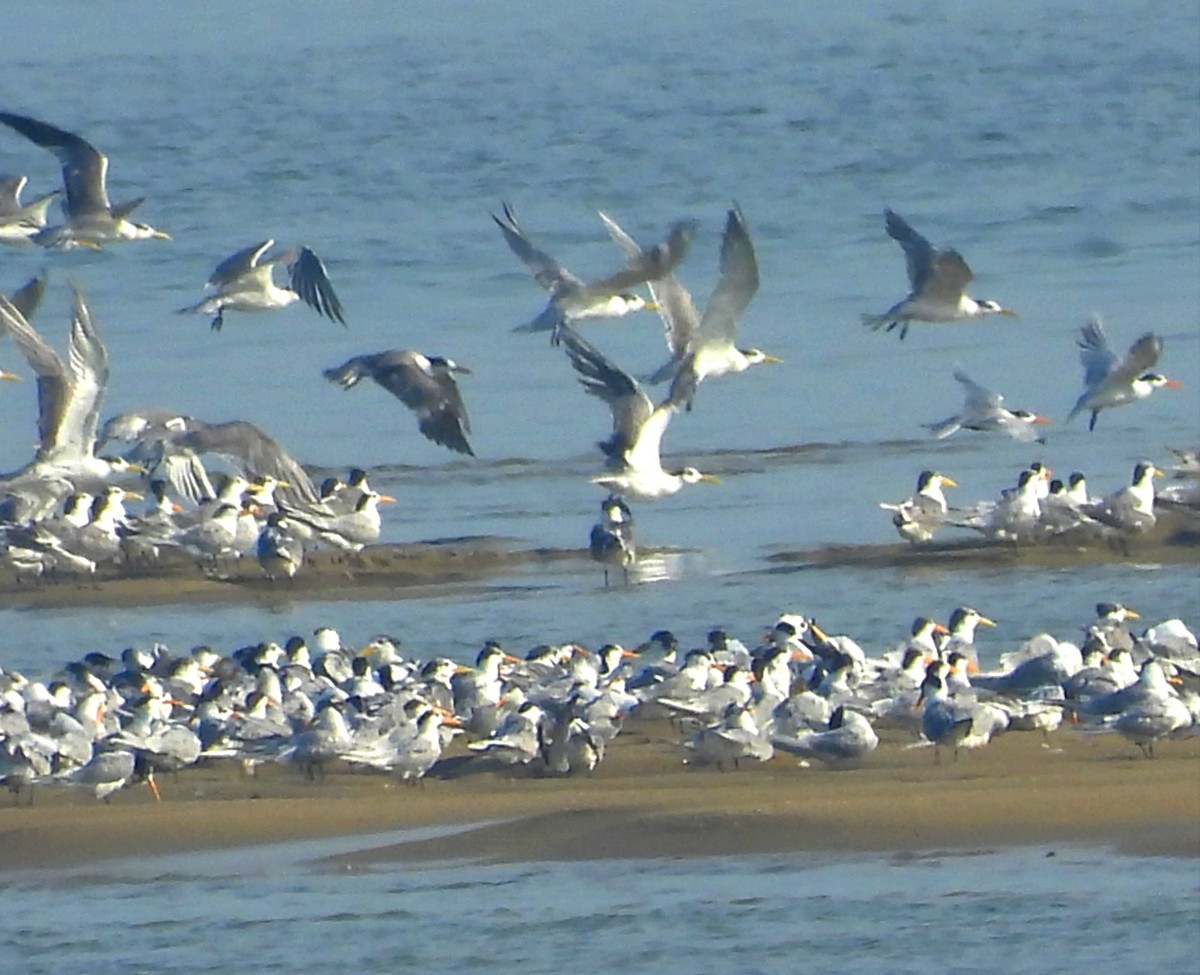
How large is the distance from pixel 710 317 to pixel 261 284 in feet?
9.05

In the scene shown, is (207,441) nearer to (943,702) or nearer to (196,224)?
(943,702)

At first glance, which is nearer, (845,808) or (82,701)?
(845,808)

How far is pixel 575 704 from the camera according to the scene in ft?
42.8

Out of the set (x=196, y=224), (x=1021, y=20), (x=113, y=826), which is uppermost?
(x=1021, y=20)

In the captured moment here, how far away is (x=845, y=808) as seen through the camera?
11.7 metres

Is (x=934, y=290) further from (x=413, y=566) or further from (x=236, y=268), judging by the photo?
(x=236, y=268)

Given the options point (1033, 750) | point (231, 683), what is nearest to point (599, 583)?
point (231, 683)

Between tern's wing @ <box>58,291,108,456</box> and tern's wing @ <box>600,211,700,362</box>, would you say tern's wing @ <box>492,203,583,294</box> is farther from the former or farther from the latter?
tern's wing @ <box>58,291,108,456</box>

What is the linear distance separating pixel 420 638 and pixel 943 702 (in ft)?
15.5

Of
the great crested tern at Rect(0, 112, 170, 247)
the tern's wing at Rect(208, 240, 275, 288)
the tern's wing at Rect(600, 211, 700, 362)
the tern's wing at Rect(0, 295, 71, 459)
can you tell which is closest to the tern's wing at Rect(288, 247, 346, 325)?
the tern's wing at Rect(208, 240, 275, 288)

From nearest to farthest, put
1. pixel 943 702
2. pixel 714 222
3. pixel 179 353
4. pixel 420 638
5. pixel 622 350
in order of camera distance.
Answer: pixel 943 702, pixel 420 638, pixel 622 350, pixel 179 353, pixel 714 222

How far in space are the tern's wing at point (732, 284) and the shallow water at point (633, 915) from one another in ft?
19.3

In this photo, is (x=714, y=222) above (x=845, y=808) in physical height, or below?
above

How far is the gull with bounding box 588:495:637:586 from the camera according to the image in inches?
695
